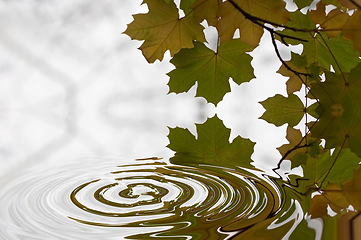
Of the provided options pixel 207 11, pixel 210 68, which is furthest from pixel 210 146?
pixel 207 11

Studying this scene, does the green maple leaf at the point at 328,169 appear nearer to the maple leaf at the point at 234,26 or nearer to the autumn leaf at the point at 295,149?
the autumn leaf at the point at 295,149

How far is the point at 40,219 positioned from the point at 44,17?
115 cm

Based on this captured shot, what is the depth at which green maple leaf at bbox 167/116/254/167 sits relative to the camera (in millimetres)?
598

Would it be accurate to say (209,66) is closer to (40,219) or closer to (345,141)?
(345,141)

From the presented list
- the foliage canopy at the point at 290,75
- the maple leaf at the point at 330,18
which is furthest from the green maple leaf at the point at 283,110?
the maple leaf at the point at 330,18

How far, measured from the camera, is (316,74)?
0.59 m

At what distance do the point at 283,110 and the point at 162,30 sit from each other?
0.24 metres

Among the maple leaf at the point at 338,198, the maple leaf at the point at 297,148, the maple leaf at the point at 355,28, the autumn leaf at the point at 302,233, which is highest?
the maple leaf at the point at 355,28

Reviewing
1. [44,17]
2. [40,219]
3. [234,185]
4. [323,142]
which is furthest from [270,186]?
[44,17]

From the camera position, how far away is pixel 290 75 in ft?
2.16

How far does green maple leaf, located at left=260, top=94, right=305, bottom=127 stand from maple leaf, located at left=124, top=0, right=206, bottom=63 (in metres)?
0.17

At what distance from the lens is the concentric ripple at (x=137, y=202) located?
1.26 feet

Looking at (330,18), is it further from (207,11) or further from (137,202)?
(137,202)

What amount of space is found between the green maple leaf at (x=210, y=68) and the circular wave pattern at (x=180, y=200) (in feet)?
0.40
